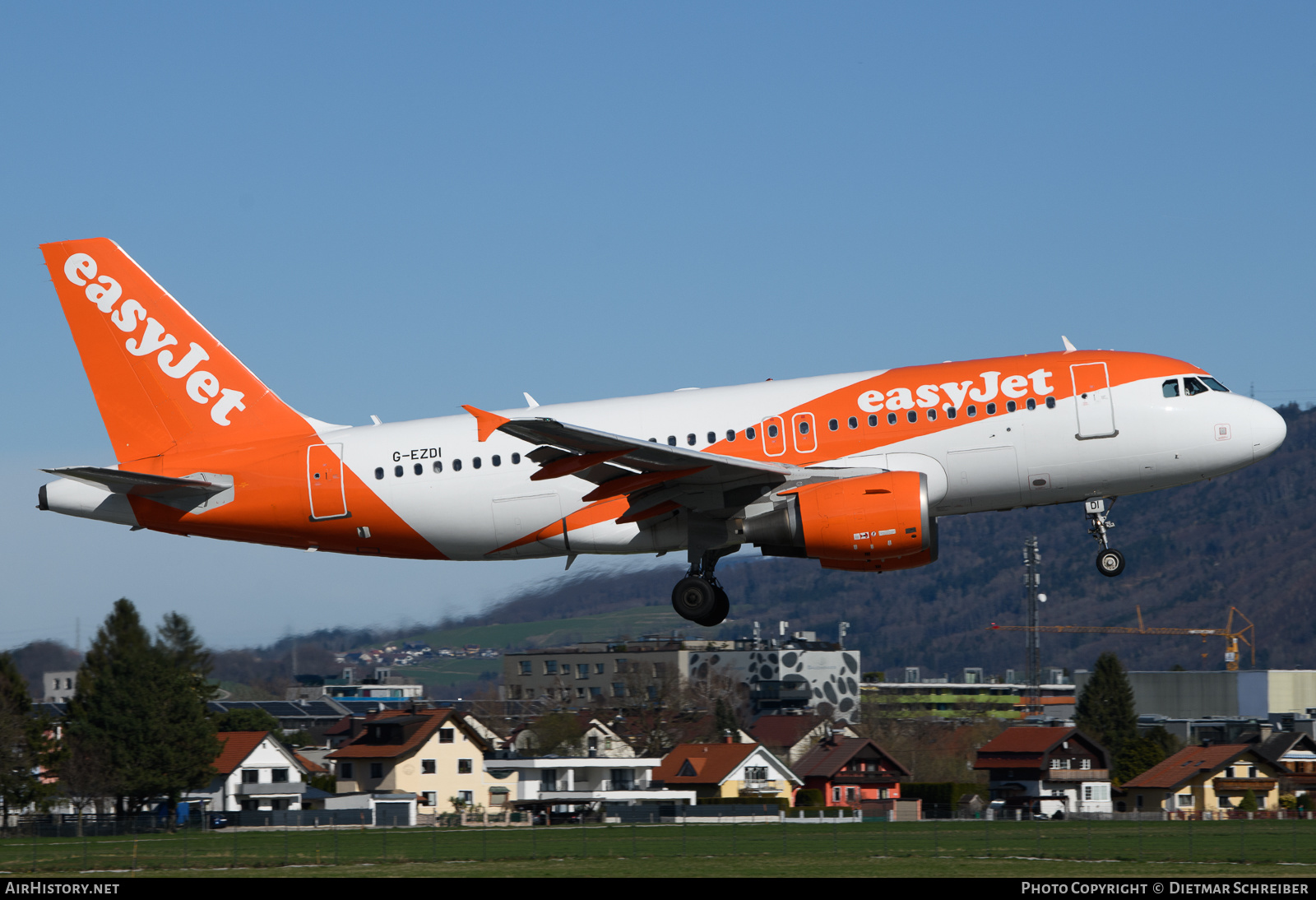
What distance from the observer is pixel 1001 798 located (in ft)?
284

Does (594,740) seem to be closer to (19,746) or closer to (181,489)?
(19,746)

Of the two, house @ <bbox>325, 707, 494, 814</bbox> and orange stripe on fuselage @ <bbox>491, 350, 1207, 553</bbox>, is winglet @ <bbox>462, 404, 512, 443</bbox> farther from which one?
house @ <bbox>325, 707, 494, 814</bbox>

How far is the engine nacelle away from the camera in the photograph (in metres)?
28.7

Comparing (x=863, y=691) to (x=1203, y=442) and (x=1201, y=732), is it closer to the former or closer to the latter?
(x=1201, y=732)

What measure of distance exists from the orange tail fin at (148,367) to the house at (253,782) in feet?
168

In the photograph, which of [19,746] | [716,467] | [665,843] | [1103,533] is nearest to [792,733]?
[19,746]

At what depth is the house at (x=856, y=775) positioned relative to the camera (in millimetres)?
85188

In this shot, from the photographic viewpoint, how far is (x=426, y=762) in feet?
267

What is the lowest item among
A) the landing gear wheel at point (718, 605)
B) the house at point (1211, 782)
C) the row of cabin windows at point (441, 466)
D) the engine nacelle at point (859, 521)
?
the house at point (1211, 782)

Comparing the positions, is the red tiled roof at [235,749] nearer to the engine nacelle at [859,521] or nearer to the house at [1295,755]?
the house at [1295,755]

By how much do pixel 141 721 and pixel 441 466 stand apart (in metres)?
51.7

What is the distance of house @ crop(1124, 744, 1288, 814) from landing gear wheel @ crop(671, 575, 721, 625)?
57537mm

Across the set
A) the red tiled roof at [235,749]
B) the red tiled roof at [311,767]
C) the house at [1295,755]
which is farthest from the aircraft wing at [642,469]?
the house at [1295,755]

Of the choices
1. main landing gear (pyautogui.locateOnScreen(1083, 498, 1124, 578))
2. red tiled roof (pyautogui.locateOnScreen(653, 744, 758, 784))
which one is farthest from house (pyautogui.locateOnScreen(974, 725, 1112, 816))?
main landing gear (pyautogui.locateOnScreen(1083, 498, 1124, 578))
